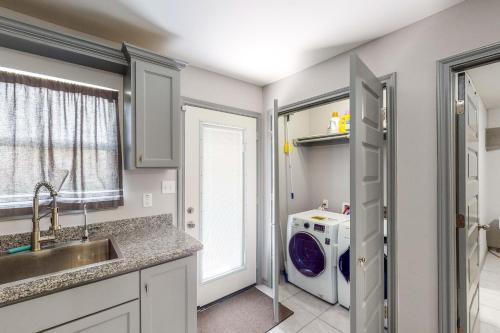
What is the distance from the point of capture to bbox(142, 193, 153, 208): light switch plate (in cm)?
188

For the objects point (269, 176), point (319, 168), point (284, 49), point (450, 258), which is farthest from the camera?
A: point (319, 168)

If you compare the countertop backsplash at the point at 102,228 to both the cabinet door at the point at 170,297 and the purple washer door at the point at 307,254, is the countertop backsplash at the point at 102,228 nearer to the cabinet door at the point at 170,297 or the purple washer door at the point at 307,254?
the cabinet door at the point at 170,297

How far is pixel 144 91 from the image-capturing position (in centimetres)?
161

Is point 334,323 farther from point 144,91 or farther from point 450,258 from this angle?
point 144,91

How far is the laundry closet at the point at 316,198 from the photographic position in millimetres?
2279

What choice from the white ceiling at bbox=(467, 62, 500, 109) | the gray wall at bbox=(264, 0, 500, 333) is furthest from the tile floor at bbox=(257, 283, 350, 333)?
the white ceiling at bbox=(467, 62, 500, 109)

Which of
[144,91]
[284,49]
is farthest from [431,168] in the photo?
[144,91]

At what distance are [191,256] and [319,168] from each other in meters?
2.31

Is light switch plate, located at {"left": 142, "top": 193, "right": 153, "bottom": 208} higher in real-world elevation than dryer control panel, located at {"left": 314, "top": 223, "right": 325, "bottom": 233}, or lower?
higher

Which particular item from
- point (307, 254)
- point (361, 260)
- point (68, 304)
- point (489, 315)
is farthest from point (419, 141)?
Result: point (68, 304)

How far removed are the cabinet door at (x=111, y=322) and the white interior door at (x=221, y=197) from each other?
3.13 ft

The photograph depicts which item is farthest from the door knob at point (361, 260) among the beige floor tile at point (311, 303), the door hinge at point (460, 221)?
the beige floor tile at point (311, 303)

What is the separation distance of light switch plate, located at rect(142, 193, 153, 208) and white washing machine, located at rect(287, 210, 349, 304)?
1545mm

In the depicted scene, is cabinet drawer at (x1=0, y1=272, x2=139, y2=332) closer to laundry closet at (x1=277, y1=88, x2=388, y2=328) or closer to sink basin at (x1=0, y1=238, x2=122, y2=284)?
sink basin at (x1=0, y1=238, x2=122, y2=284)
